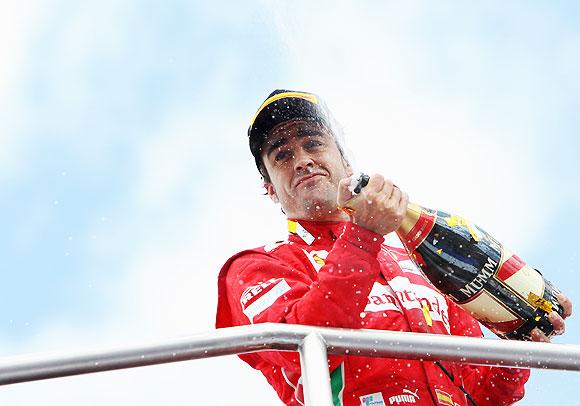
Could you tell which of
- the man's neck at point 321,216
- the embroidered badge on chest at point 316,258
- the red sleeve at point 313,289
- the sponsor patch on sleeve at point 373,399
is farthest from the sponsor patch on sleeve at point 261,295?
the man's neck at point 321,216

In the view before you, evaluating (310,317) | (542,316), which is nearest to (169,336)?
(310,317)

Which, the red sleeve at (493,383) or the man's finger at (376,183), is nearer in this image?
the man's finger at (376,183)

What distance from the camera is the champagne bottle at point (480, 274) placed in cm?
260

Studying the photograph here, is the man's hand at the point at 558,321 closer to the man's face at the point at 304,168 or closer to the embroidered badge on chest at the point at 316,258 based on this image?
the embroidered badge on chest at the point at 316,258

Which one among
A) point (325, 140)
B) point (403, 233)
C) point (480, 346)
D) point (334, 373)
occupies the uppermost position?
point (325, 140)

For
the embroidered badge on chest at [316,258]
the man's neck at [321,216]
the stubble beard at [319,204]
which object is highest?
the stubble beard at [319,204]

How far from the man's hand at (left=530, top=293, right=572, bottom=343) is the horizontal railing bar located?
724 mm

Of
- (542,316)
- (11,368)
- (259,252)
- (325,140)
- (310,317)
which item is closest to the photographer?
(11,368)

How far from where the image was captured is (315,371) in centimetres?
161

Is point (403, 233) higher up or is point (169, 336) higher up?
point (403, 233)

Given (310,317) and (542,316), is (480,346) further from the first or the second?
(542,316)

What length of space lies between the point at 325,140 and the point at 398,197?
2.92 feet

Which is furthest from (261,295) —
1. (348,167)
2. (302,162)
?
(348,167)

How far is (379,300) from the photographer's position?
264cm
